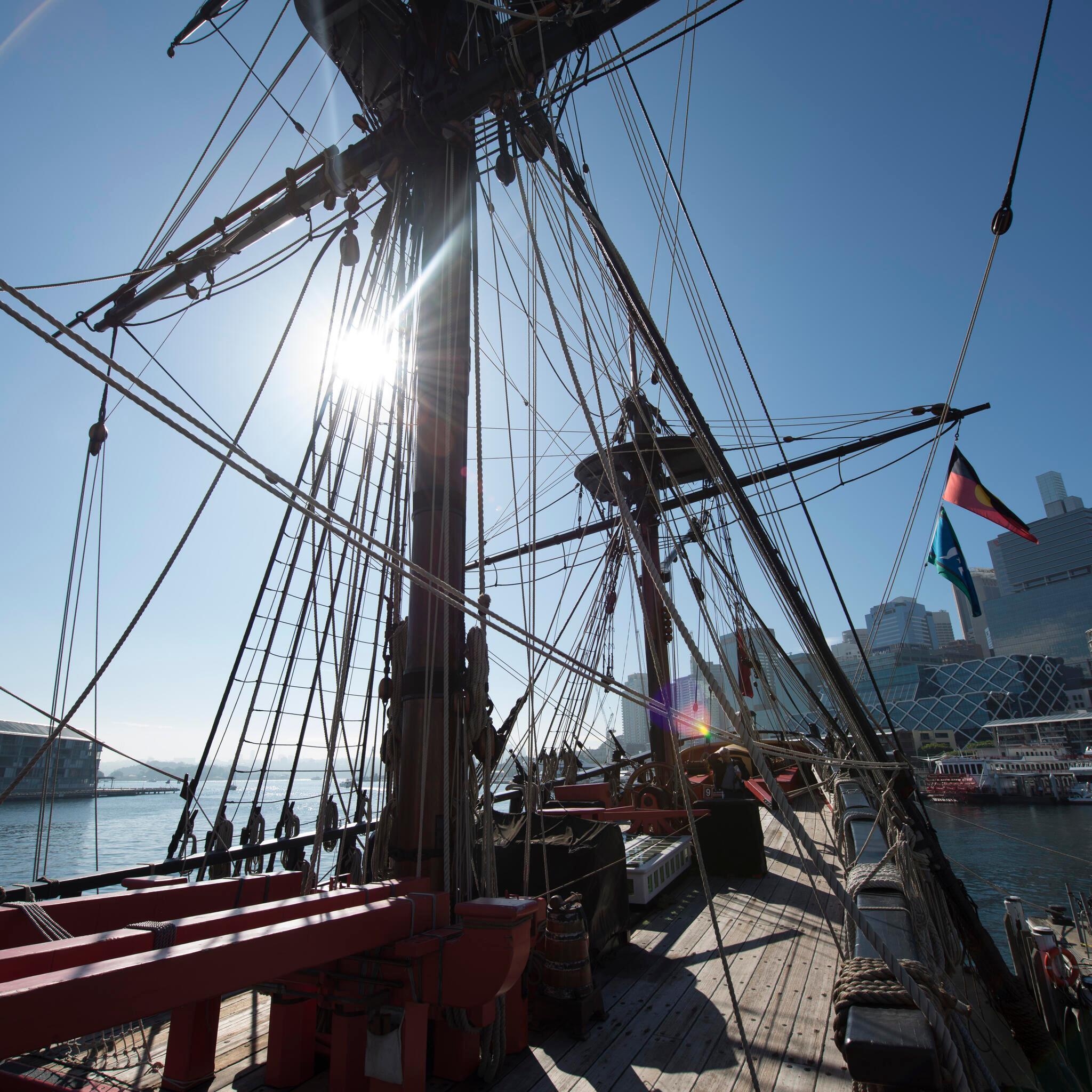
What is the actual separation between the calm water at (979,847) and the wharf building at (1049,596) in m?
79.7

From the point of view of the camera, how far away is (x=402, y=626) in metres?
3.76

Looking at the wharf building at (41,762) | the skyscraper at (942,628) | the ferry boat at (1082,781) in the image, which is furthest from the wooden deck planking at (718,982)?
the skyscraper at (942,628)

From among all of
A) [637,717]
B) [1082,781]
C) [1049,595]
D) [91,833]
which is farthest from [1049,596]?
[91,833]

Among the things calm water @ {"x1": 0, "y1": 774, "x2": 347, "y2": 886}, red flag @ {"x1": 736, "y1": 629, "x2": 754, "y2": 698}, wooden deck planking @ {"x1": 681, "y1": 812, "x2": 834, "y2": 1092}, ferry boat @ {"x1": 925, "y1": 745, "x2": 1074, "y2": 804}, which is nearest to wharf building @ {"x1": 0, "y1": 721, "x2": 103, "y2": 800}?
calm water @ {"x1": 0, "y1": 774, "x2": 347, "y2": 886}

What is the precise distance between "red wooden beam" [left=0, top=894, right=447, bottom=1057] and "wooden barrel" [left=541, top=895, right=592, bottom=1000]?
1.72 metres

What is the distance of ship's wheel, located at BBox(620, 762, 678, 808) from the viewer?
8328 mm

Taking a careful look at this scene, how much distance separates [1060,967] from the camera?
5957mm

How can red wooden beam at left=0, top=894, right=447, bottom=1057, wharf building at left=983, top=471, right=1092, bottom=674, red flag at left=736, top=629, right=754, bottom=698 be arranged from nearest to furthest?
red wooden beam at left=0, top=894, right=447, bottom=1057 → red flag at left=736, top=629, right=754, bottom=698 → wharf building at left=983, top=471, right=1092, bottom=674

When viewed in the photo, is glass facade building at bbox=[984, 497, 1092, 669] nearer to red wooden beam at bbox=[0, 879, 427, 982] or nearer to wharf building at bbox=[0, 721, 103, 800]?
red wooden beam at bbox=[0, 879, 427, 982]

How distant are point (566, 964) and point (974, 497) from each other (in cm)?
792

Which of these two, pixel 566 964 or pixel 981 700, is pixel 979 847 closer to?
pixel 566 964

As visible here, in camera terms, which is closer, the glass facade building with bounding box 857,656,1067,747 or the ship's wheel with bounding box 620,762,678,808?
the ship's wheel with bounding box 620,762,678,808

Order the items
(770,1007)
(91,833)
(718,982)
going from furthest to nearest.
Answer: (91,833) < (718,982) < (770,1007)

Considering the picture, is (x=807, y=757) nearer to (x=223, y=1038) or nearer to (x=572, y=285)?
(x=223, y=1038)
